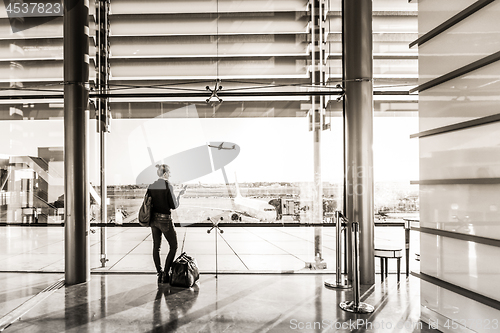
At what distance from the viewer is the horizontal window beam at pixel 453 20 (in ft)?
10.1

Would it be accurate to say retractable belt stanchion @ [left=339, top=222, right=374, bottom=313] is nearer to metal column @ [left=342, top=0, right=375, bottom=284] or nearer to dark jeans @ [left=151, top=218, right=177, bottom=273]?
metal column @ [left=342, top=0, right=375, bottom=284]

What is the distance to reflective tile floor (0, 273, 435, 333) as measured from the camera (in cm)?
376

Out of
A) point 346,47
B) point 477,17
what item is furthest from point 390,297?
point 346,47

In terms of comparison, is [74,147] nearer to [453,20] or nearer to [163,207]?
[163,207]

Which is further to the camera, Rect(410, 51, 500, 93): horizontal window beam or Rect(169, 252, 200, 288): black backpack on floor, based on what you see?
Rect(169, 252, 200, 288): black backpack on floor

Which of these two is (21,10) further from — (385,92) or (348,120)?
(385,92)

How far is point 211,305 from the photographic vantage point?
442 cm

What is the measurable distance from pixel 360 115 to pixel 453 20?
234 cm

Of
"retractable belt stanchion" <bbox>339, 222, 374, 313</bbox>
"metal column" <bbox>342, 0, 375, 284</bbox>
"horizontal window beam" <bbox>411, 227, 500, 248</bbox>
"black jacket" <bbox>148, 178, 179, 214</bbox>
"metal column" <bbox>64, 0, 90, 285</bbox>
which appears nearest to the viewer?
"horizontal window beam" <bbox>411, 227, 500, 248</bbox>

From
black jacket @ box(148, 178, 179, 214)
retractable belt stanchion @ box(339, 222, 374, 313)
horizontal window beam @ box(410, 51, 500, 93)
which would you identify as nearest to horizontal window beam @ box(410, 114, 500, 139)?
horizontal window beam @ box(410, 51, 500, 93)

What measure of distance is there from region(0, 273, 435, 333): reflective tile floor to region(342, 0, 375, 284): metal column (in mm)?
1207

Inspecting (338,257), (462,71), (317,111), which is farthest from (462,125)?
(317,111)

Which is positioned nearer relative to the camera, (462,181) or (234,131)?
(462,181)

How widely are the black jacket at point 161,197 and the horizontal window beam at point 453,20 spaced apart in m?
4.11
